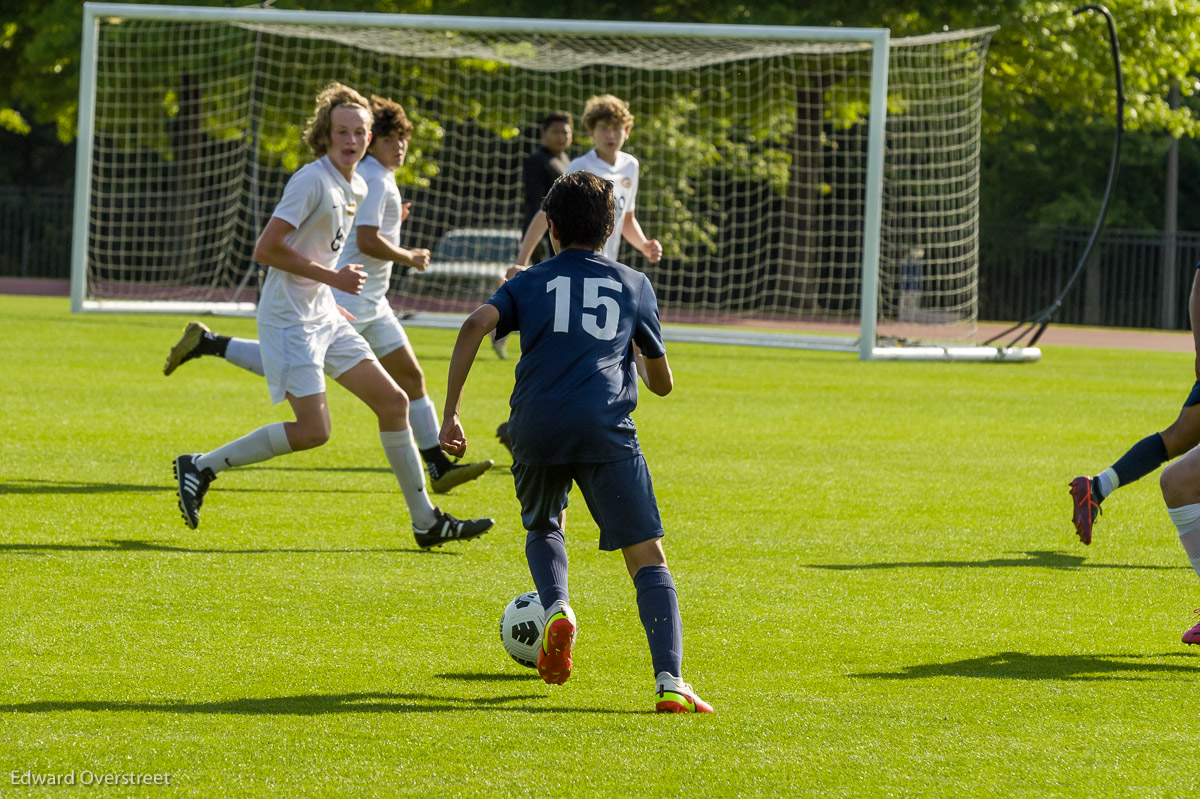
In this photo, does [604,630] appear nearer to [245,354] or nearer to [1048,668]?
[1048,668]

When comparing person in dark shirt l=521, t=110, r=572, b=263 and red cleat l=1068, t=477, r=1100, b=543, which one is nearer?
red cleat l=1068, t=477, r=1100, b=543

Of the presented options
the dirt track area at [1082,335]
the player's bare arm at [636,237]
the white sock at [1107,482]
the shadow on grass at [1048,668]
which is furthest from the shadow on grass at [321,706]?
the dirt track area at [1082,335]

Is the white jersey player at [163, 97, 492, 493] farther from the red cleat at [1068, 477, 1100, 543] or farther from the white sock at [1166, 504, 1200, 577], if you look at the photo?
the white sock at [1166, 504, 1200, 577]

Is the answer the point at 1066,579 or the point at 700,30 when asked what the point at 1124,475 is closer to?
the point at 1066,579

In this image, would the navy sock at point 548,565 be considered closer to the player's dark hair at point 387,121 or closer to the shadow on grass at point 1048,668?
the shadow on grass at point 1048,668

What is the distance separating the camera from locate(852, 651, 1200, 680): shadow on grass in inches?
188

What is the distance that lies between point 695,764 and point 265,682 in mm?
1435

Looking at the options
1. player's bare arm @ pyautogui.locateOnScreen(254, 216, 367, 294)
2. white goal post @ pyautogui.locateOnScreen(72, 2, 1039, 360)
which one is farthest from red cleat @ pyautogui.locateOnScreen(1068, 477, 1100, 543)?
white goal post @ pyautogui.locateOnScreen(72, 2, 1039, 360)

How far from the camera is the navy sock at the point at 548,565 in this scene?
4.46 meters

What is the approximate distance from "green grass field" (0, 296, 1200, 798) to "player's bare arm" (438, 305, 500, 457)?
29.0 inches

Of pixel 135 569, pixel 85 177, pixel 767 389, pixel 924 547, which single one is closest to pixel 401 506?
pixel 135 569

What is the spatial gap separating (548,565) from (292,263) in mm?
2544

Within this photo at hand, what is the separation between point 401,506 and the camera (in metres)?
8.00

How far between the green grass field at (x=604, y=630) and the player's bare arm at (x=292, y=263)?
119cm
